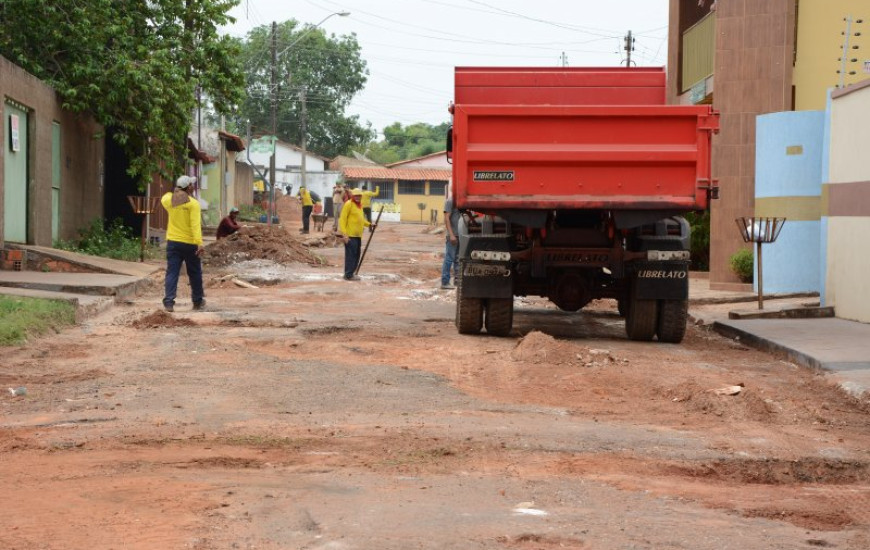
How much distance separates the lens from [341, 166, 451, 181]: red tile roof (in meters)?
76.6

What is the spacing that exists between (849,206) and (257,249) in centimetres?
1425

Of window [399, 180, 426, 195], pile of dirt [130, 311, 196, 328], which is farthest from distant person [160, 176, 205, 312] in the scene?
window [399, 180, 426, 195]

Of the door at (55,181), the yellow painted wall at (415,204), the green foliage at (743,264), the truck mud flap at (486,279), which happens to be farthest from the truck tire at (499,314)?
the yellow painted wall at (415,204)

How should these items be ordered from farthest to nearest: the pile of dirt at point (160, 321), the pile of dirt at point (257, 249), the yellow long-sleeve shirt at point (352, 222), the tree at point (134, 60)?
the pile of dirt at point (257, 249) → the tree at point (134, 60) → the yellow long-sleeve shirt at point (352, 222) → the pile of dirt at point (160, 321)

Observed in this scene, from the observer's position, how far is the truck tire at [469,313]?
1244cm

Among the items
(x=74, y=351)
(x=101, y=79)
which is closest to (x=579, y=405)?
(x=74, y=351)

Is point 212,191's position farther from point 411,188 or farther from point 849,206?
point 849,206

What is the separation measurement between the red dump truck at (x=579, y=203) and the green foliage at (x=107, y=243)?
11.9 m

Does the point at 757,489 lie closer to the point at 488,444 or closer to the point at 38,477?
the point at 488,444

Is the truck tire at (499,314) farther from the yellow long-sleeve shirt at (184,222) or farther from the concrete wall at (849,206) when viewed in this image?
the yellow long-sleeve shirt at (184,222)

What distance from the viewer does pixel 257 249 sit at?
25.6m

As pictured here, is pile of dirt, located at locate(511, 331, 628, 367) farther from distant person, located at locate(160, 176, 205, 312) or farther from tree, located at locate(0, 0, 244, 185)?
tree, located at locate(0, 0, 244, 185)

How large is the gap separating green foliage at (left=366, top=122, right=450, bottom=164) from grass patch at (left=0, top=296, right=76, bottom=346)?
106555 millimetres

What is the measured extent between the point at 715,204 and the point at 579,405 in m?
13.0
